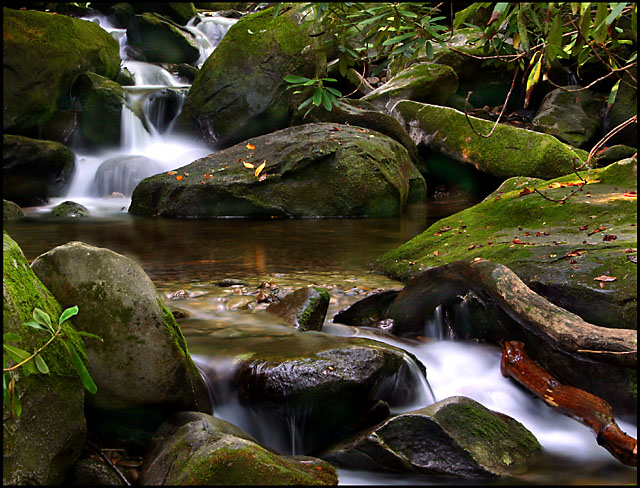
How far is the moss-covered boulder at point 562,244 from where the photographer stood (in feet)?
12.2

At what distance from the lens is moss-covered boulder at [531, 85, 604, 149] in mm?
14398

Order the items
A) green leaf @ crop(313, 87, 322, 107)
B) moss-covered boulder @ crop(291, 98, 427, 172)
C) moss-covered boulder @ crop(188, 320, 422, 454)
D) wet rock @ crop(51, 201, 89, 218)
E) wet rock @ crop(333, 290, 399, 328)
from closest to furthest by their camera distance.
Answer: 1. green leaf @ crop(313, 87, 322, 107)
2. moss-covered boulder @ crop(188, 320, 422, 454)
3. wet rock @ crop(333, 290, 399, 328)
4. wet rock @ crop(51, 201, 89, 218)
5. moss-covered boulder @ crop(291, 98, 427, 172)

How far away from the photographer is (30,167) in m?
11.3

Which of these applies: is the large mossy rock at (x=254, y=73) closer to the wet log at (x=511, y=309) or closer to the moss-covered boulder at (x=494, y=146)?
the moss-covered boulder at (x=494, y=146)

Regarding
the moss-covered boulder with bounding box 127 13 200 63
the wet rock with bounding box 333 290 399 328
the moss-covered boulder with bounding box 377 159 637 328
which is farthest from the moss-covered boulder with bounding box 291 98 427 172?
the moss-covered boulder with bounding box 127 13 200 63

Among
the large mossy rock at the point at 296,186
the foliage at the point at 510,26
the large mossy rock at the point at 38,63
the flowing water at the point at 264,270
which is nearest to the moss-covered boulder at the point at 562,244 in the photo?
the flowing water at the point at 264,270

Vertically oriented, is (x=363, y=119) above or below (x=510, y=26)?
below

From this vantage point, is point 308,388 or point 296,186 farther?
point 296,186

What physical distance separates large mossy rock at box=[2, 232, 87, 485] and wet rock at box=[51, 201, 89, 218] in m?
Answer: 8.19

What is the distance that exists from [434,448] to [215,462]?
3.68ft

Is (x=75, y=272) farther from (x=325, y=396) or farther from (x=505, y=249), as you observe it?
(x=505, y=249)

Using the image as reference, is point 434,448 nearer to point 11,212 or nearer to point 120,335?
point 120,335

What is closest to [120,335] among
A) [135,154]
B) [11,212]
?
[11,212]

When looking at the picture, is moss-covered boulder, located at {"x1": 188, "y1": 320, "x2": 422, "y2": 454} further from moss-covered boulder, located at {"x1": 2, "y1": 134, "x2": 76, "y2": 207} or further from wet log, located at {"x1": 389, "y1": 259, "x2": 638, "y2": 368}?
moss-covered boulder, located at {"x1": 2, "y1": 134, "x2": 76, "y2": 207}
